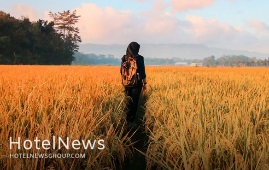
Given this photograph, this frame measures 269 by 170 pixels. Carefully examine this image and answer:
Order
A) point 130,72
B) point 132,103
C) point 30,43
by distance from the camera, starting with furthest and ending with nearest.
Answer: point 30,43 → point 132,103 → point 130,72

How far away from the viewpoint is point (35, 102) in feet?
13.7


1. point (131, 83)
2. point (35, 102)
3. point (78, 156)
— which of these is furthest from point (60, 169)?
point (131, 83)

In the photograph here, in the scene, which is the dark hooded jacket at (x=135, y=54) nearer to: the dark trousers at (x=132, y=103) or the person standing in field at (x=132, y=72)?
the person standing in field at (x=132, y=72)

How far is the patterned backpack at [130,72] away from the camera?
674cm

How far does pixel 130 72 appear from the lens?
22.4ft

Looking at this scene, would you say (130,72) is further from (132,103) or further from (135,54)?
(132,103)

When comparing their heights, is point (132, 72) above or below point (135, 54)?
below

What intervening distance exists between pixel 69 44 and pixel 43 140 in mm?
59378

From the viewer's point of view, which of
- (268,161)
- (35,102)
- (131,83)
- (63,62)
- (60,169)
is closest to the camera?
(268,161)

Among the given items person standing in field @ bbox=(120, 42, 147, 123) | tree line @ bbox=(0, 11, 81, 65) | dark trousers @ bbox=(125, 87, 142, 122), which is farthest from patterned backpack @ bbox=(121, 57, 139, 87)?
tree line @ bbox=(0, 11, 81, 65)

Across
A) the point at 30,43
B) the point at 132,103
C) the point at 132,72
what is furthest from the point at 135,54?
the point at 30,43

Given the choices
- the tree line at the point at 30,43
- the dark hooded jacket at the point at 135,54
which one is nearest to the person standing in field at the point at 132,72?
the dark hooded jacket at the point at 135,54

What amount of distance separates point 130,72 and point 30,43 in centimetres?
4826

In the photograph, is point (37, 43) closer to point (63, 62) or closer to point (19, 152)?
point (63, 62)
